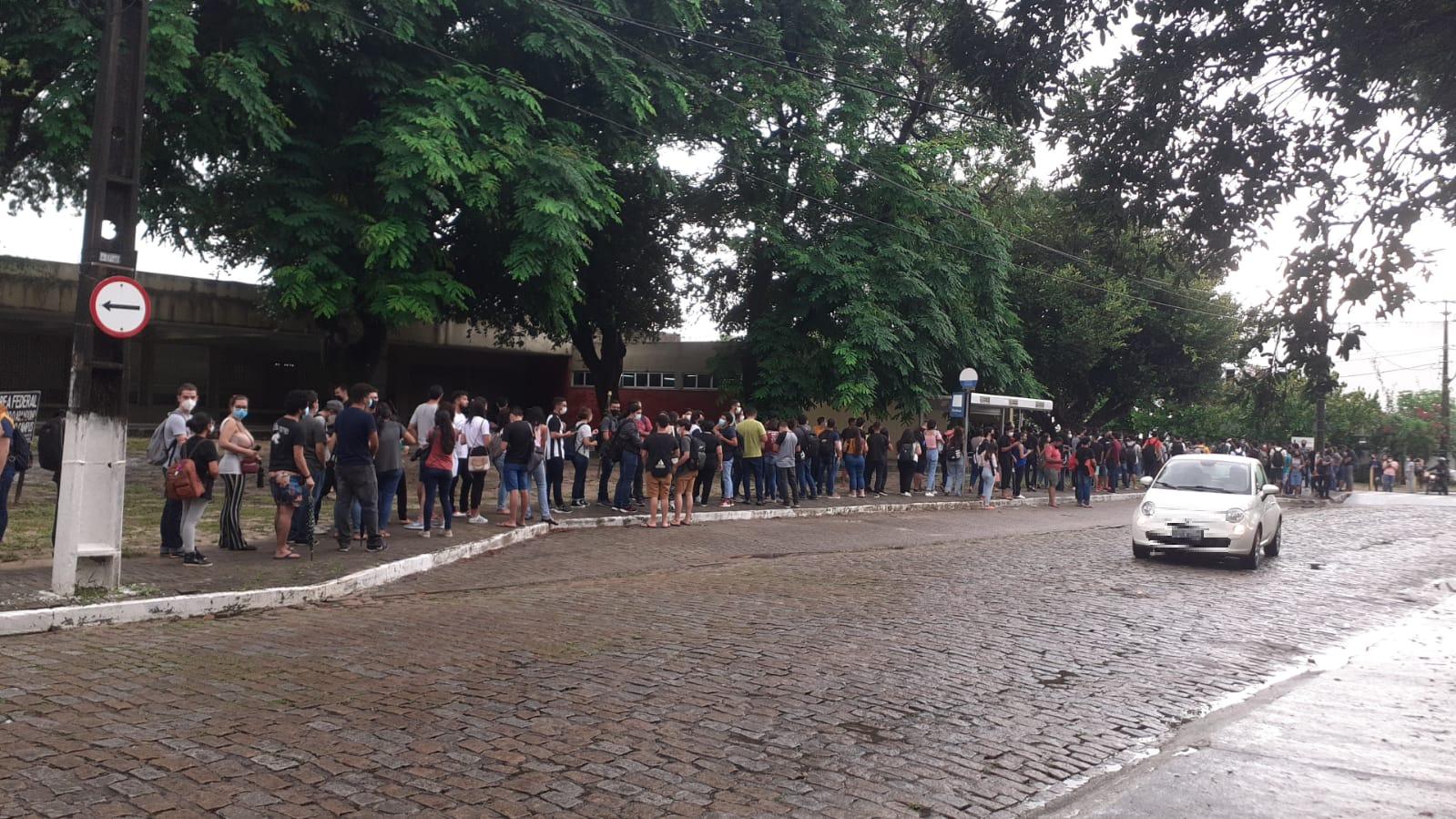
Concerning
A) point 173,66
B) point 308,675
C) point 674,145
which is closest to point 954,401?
point 674,145

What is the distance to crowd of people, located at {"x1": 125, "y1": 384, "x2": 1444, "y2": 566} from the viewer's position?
1091 cm

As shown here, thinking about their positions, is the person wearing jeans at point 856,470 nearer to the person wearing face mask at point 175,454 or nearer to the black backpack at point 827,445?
the black backpack at point 827,445

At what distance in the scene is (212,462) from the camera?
33.4 ft

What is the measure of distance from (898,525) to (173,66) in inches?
538

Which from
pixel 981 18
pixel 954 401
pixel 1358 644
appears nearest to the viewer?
pixel 981 18

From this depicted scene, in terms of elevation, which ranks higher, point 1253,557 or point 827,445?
point 827,445

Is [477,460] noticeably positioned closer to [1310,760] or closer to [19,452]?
[19,452]

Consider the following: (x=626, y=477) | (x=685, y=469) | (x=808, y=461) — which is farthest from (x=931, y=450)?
(x=685, y=469)

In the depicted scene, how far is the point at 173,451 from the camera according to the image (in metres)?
11.4

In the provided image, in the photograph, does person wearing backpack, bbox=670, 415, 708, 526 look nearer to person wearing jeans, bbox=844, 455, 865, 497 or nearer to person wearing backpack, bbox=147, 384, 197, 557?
person wearing backpack, bbox=147, 384, 197, 557

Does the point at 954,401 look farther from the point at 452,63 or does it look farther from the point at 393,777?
the point at 393,777

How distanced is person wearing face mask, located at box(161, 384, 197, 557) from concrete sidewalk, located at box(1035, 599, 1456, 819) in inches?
370

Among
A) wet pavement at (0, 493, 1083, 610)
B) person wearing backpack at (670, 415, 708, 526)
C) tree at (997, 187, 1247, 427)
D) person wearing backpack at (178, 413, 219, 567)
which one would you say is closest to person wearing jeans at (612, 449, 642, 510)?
person wearing backpack at (670, 415, 708, 526)

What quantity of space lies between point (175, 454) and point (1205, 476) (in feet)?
43.3
